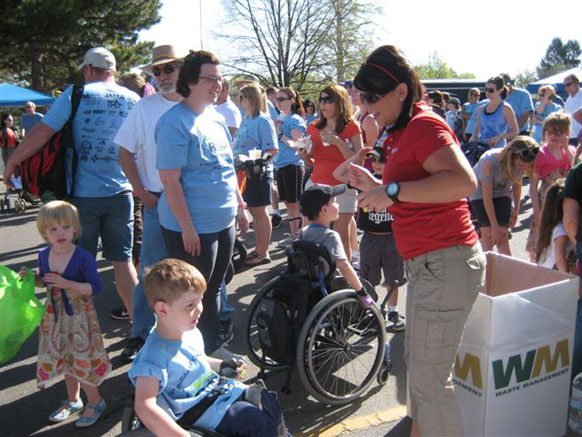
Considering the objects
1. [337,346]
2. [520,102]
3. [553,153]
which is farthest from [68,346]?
[520,102]

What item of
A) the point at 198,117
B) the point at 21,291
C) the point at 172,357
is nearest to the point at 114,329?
the point at 21,291

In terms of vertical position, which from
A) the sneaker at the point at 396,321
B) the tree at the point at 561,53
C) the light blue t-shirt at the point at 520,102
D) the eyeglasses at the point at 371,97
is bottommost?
the sneaker at the point at 396,321

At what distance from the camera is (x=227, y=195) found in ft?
10.4

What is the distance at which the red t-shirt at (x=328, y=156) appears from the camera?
4.80m

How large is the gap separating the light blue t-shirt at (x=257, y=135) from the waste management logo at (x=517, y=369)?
3.74 m

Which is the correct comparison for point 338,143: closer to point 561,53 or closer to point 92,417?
point 92,417

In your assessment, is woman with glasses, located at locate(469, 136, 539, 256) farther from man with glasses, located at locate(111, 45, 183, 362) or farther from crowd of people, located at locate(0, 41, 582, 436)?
man with glasses, located at locate(111, 45, 183, 362)

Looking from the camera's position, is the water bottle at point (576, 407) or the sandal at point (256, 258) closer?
the water bottle at point (576, 407)

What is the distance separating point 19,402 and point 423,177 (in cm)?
270

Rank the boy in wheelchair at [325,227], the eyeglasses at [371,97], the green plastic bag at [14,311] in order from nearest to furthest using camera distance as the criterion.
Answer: the eyeglasses at [371,97], the green plastic bag at [14,311], the boy in wheelchair at [325,227]

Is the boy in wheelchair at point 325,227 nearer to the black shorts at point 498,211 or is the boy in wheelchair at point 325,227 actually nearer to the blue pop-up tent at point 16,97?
the black shorts at point 498,211

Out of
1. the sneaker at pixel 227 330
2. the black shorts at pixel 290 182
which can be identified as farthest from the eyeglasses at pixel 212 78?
the black shorts at pixel 290 182

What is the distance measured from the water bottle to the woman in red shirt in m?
0.92

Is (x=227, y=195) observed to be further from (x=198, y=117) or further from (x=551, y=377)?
(x=551, y=377)
